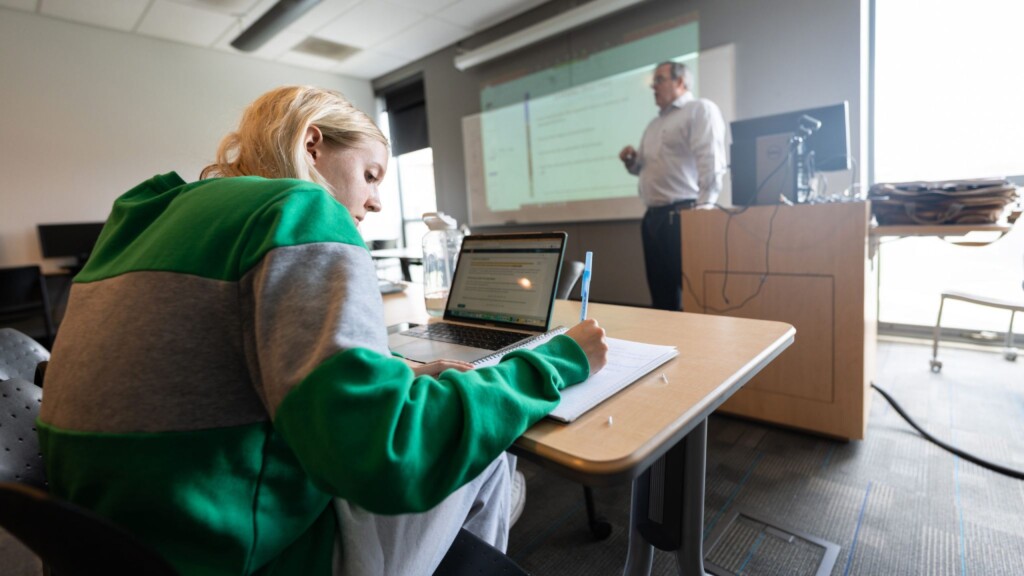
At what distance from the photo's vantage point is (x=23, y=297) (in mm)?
3793

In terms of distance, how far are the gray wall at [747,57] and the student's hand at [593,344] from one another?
3.04 meters

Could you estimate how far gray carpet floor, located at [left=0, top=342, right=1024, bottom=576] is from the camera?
1318 millimetres

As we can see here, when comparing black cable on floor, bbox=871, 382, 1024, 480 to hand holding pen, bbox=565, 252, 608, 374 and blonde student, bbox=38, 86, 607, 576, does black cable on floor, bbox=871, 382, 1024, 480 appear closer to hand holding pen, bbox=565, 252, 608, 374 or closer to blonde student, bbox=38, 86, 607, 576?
hand holding pen, bbox=565, 252, 608, 374

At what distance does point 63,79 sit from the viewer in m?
4.25

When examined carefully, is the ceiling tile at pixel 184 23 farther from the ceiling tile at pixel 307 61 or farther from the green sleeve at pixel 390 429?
the green sleeve at pixel 390 429

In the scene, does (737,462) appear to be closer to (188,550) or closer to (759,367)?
(759,367)

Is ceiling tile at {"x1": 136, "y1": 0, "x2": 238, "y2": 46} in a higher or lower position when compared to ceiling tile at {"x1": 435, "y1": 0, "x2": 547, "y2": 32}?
higher

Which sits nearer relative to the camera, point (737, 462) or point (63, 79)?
point (737, 462)

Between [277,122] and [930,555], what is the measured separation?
1808mm

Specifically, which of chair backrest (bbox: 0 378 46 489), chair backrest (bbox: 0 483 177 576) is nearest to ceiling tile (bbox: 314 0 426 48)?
chair backrest (bbox: 0 378 46 489)

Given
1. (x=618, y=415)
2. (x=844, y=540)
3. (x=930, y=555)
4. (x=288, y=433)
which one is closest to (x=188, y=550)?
(x=288, y=433)

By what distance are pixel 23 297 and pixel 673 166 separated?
4.79m

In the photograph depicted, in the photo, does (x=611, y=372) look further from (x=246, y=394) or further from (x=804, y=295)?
(x=804, y=295)

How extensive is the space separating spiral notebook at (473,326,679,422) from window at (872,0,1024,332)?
3.10 m
